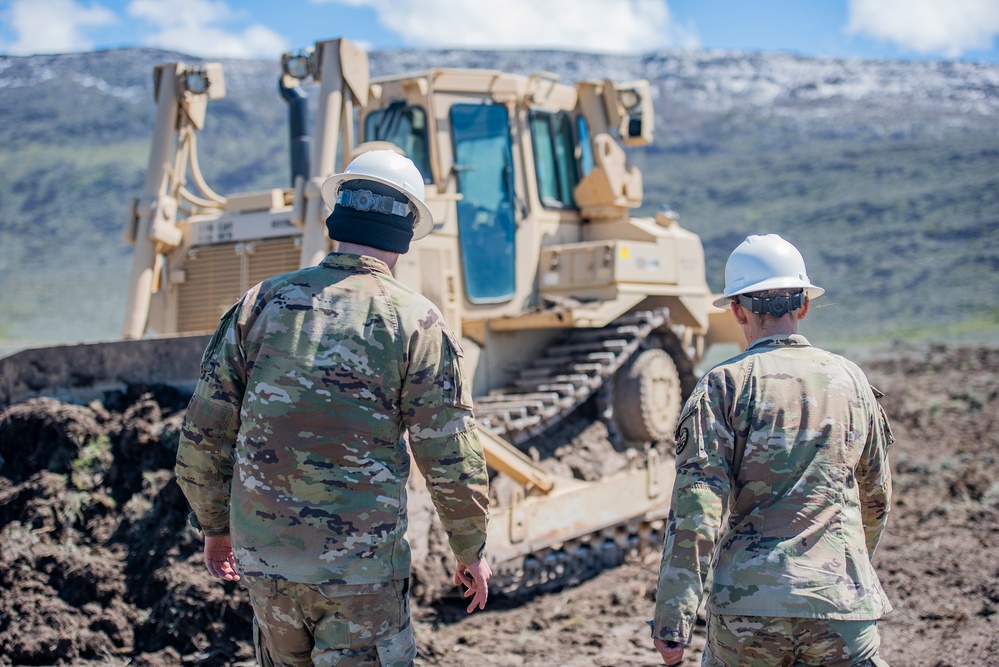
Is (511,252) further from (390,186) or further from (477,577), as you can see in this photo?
(477,577)

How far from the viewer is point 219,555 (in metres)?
3.23

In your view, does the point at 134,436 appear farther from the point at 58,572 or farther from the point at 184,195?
the point at 184,195

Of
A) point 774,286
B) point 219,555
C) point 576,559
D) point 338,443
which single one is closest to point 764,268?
point 774,286

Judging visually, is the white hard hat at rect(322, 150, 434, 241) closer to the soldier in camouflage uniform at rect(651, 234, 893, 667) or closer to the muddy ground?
the soldier in camouflage uniform at rect(651, 234, 893, 667)

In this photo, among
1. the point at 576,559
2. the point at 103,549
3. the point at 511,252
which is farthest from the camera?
the point at 511,252

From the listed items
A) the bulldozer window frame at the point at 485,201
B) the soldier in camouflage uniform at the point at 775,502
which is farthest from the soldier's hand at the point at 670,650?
the bulldozer window frame at the point at 485,201

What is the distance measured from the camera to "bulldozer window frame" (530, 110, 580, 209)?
8062mm

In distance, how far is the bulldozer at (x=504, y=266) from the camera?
6539 millimetres

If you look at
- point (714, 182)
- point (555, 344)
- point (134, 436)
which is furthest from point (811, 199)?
point (134, 436)

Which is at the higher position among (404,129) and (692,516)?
(404,129)

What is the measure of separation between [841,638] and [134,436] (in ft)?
13.4

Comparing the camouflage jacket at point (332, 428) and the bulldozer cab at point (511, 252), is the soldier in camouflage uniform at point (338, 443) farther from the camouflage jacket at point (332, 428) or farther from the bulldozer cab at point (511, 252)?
the bulldozer cab at point (511, 252)

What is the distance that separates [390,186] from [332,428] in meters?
0.71

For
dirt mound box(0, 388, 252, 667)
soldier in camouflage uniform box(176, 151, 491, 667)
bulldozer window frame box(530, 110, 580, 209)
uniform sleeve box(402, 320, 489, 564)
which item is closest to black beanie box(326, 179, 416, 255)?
soldier in camouflage uniform box(176, 151, 491, 667)
